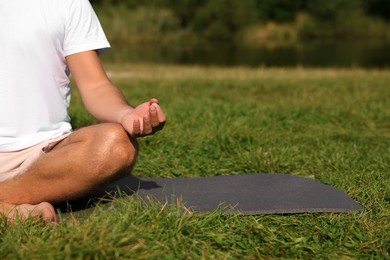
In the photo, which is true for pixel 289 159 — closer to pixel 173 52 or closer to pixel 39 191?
pixel 39 191

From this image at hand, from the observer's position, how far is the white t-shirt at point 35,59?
2.72 meters

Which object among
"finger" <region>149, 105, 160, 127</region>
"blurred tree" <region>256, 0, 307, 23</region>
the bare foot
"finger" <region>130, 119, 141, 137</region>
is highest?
"finger" <region>149, 105, 160, 127</region>

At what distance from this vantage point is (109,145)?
2.51 metres

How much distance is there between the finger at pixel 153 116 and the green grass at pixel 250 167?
32cm

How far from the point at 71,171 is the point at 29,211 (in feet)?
0.72

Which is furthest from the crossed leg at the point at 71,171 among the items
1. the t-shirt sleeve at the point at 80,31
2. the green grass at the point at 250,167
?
the t-shirt sleeve at the point at 80,31

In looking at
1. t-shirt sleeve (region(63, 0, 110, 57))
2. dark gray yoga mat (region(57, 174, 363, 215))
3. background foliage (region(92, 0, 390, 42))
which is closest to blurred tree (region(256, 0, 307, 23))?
background foliage (region(92, 0, 390, 42))

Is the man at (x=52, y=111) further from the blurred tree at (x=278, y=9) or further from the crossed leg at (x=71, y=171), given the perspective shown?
the blurred tree at (x=278, y=9)

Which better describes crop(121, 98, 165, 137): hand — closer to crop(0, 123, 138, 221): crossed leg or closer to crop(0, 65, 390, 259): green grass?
crop(0, 123, 138, 221): crossed leg

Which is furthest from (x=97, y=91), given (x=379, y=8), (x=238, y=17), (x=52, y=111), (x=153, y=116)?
(x=379, y=8)

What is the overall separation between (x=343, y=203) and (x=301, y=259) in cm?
63

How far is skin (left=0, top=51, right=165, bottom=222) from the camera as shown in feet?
8.18

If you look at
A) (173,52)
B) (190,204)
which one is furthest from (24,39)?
(173,52)

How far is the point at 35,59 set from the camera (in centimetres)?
275
